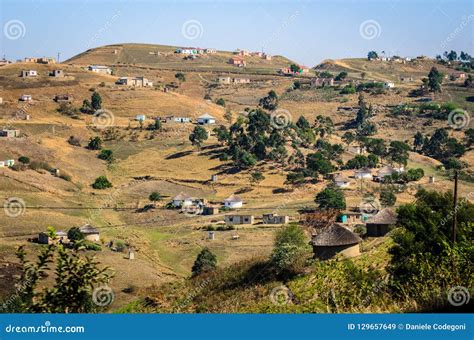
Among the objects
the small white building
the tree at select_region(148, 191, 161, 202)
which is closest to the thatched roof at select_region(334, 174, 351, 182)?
the tree at select_region(148, 191, 161, 202)

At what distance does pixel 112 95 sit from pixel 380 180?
4098 cm

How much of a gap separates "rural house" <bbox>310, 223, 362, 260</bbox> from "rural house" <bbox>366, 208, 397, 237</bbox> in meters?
7.70

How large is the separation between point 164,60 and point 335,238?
111874mm

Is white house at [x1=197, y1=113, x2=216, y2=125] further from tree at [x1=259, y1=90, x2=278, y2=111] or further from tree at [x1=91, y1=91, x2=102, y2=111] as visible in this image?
tree at [x1=259, y1=90, x2=278, y2=111]

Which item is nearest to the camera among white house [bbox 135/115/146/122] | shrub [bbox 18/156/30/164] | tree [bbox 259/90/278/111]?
shrub [bbox 18/156/30/164]

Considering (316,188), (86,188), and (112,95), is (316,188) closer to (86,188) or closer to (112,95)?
(86,188)

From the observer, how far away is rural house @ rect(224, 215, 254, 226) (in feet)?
177

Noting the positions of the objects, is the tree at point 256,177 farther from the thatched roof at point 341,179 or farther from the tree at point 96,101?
the tree at point 96,101

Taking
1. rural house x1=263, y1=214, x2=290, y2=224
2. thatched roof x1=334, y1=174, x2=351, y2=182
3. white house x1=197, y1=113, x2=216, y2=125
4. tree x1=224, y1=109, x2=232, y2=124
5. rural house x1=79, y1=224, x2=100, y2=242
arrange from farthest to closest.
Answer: tree x1=224, y1=109, x2=232, y2=124 < white house x1=197, y1=113, x2=216, y2=125 < thatched roof x1=334, y1=174, x2=351, y2=182 < rural house x1=263, y1=214, x2=290, y2=224 < rural house x1=79, y1=224, x2=100, y2=242

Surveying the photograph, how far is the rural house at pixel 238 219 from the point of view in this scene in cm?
5391

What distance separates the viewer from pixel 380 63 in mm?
144500

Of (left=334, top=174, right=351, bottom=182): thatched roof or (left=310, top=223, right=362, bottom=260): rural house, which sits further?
(left=334, top=174, right=351, bottom=182): thatched roof

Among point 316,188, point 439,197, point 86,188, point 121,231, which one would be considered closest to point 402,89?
point 316,188

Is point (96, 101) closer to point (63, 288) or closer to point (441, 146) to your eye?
point (441, 146)
